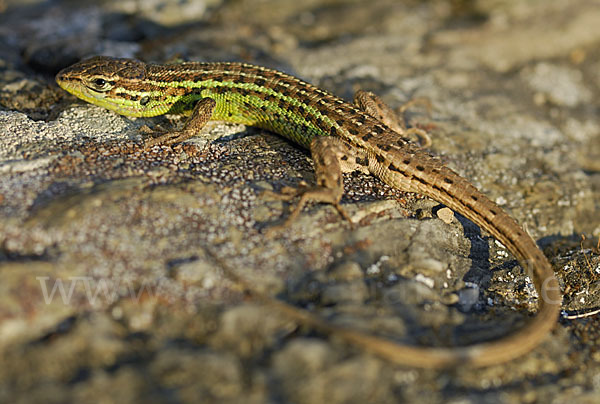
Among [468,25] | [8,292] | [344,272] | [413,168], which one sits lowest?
[8,292]

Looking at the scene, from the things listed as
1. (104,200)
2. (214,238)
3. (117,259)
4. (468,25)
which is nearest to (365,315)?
(214,238)

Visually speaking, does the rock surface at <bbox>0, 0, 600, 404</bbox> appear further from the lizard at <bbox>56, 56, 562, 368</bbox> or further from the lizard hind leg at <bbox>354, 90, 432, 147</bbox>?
the lizard hind leg at <bbox>354, 90, 432, 147</bbox>

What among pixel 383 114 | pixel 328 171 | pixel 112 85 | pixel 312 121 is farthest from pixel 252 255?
pixel 112 85

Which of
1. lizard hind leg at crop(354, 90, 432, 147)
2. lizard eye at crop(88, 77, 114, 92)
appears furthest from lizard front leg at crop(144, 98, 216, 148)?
lizard hind leg at crop(354, 90, 432, 147)

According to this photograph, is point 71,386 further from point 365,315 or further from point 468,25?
point 468,25

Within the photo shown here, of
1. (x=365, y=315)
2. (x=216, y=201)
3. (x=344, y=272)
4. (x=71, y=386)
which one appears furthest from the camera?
(x=216, y=201)

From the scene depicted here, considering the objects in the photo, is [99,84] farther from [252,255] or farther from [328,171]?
[252,255]

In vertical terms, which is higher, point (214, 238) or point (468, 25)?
point (468, 25)

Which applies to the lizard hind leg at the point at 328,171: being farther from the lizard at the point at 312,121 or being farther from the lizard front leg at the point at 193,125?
the lizard front leg at the point at 193,125
